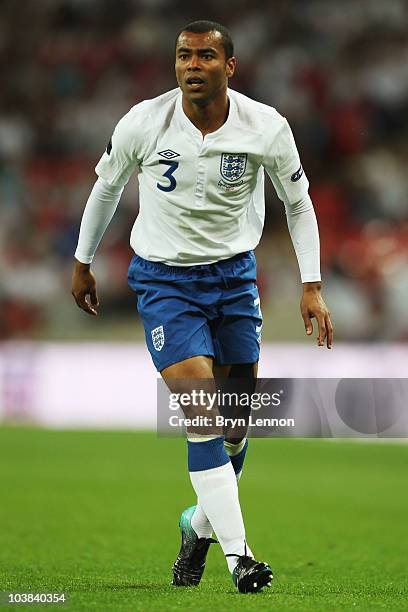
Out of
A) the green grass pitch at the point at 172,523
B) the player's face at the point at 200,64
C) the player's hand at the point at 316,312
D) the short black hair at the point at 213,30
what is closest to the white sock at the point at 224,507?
the green grass pitch at the point at 172,523

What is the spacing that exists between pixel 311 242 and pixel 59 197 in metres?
14.2

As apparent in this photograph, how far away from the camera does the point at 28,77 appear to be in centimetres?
2061

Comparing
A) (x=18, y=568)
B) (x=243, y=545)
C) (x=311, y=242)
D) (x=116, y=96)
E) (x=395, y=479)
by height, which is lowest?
(x=395, y=479)

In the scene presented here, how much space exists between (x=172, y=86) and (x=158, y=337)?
15314mm

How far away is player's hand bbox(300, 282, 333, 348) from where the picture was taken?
4895mm

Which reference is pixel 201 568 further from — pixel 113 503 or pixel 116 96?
pixel 116 96

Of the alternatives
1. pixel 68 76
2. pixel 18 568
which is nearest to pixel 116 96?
pixel 68 76

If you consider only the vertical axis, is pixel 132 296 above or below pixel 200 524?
above

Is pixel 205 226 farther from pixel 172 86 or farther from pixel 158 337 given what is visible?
pixel 172 86

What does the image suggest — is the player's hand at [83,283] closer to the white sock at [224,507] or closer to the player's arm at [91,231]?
the player's arm at [91,231]

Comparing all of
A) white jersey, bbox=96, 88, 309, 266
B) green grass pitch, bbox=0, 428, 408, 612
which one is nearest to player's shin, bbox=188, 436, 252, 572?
green grass pitch, bbox=0, 428, 408, 612

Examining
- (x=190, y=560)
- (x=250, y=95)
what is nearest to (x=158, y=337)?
(x=190, y=560)

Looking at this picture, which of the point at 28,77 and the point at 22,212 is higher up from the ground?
the point at 28,77

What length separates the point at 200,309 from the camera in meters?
4.92
